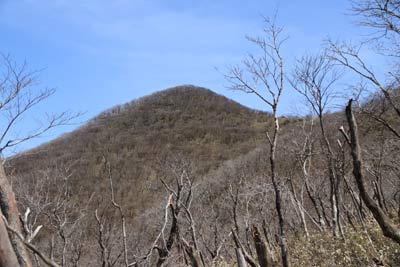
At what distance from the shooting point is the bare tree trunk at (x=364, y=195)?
2.83 metres

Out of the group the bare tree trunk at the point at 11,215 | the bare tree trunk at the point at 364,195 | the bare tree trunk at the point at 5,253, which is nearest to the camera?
the bare tree trunk at the point at 5,253

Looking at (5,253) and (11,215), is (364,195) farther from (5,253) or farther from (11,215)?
(11,215)

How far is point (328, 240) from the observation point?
995cm

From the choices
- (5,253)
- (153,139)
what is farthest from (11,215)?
(153,139)

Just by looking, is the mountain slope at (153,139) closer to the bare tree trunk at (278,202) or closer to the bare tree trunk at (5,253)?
the bare tree trunk at (278,202)

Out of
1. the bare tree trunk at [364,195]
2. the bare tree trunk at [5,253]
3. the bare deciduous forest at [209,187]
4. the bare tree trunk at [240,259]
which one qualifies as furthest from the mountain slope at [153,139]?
the bare tree trunk at [5,253]

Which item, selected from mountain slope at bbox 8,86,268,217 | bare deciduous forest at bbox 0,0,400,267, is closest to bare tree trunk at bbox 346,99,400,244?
bare deciduous forest at bbox 0,0,400,267

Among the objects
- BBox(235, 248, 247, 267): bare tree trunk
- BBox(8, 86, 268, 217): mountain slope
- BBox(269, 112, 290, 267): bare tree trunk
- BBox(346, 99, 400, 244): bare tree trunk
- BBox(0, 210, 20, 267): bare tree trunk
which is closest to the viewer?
BBox(0, 210, 20, 267): bare tree trunk

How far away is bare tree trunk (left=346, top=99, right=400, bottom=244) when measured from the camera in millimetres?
2832

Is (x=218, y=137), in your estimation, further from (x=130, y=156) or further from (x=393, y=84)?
(x=393, y=84)

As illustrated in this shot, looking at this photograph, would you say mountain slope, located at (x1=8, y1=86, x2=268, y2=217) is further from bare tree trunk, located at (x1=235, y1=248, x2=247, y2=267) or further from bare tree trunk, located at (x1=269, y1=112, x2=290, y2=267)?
bare tree trunk, located at (x1=235, y1=248, x2=247, y2=267)

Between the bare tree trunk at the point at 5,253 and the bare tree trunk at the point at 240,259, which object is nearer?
the bare tree trunk at the point at 5,253

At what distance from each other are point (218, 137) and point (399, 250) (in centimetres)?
6800

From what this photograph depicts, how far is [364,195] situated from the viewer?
9.45 ft
